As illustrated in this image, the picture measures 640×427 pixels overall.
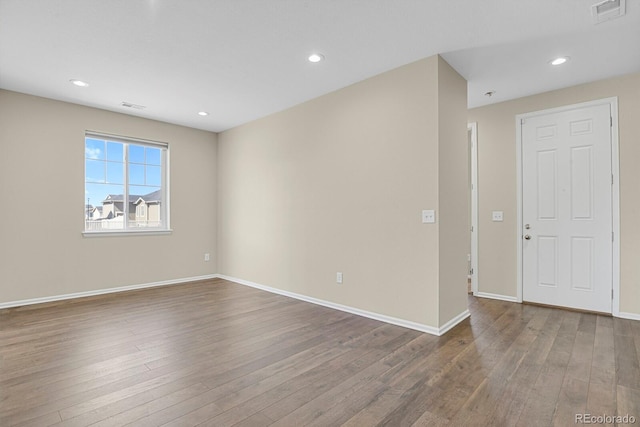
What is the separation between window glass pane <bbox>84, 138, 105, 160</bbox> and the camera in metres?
4.57

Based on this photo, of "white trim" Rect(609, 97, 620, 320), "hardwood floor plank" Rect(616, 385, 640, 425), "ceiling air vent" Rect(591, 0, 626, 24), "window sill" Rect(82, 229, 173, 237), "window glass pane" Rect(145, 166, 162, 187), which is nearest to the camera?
"hardwood floor plank" Rect(616, 385, 640, 425)

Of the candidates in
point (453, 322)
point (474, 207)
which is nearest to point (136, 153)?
point (453, 322)

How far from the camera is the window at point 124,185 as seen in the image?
4.64 m

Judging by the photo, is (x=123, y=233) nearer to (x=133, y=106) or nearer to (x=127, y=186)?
(x=127, y=186)

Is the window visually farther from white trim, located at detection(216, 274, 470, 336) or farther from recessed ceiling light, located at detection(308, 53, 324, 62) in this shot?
recessed ceiling light, located at detection(308, 53, 324, 62)

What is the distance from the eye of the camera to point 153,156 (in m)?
5.27

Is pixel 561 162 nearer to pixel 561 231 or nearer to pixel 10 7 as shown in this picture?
pixel 561 231

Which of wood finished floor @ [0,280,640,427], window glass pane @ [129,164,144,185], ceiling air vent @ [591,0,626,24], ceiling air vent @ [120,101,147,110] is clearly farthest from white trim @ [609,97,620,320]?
window glass pane @ [129,164,144,185]

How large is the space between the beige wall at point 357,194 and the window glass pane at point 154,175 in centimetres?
147

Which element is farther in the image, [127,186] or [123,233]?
[127,186]

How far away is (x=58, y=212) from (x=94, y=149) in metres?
1.03

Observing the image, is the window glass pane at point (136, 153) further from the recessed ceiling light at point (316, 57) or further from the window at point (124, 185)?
the recessed ceiling light at point (316, 57)

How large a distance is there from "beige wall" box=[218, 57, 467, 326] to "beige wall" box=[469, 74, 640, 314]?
1.10 meters

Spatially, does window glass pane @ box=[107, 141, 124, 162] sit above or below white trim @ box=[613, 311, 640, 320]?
above
